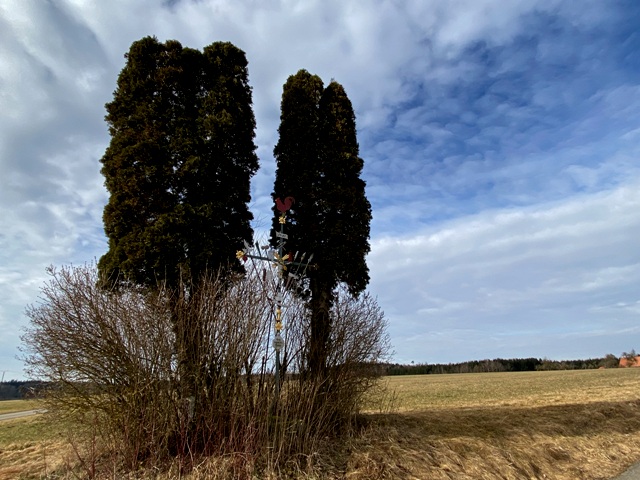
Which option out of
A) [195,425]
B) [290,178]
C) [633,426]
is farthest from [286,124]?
[633,426]

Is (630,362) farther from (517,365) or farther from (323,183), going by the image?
(323,183)

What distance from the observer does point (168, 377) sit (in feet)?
19.1

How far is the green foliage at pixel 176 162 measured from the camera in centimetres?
811

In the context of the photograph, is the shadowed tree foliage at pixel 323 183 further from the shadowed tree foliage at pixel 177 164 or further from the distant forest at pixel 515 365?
the distant forest at pixel 515 365

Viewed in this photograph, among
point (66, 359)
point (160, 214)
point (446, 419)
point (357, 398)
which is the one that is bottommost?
point (446, 419)

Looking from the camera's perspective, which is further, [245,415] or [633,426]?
[633,426]

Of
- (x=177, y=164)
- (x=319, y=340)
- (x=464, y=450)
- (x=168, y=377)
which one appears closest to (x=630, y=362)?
(x=464, y=450)

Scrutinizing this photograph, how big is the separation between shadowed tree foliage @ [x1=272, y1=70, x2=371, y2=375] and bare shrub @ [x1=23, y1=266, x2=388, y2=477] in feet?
10.9

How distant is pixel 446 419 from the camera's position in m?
9.24

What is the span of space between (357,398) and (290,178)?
204 inches

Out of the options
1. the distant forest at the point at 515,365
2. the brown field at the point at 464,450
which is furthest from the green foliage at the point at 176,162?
the distant forest at the point at 515,365

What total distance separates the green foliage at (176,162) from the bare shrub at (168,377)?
6.47 feet

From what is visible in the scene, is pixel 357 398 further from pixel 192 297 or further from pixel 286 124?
pixel 286 124

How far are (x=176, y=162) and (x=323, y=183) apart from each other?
325 centimetres
